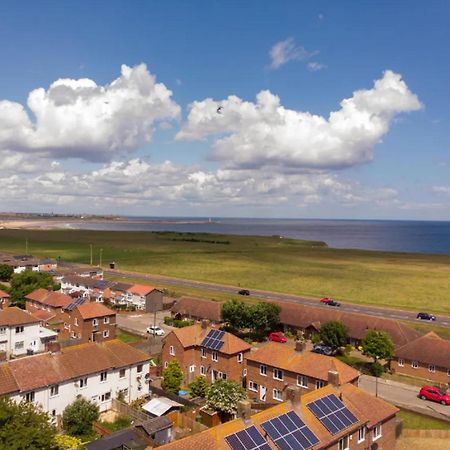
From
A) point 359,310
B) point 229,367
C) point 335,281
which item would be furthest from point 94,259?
point 229,367

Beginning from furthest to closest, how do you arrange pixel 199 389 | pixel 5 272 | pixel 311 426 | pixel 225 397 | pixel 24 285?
pixel 5 272 → pixel 24 285 → pixel 199 389 → pixel 225 397 → pixel 311 426

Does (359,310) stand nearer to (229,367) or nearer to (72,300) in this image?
(229,367)

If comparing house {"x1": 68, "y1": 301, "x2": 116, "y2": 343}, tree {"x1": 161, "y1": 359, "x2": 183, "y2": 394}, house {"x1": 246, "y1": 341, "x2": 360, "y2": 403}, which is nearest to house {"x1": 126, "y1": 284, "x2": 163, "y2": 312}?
house {"x1": 68, "y1": 301, "x2": 116, "y2": 343}

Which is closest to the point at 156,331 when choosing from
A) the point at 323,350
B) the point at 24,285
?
the point at 323,350

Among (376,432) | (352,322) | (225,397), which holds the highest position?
(376,432)

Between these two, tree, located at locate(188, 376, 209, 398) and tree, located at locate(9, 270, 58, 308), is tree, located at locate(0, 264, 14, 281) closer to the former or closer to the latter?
tree, located at locate(9, 270, 58, 308)

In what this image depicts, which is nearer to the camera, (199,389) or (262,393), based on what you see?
(199,389)

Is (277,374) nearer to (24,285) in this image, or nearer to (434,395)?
(434,395)

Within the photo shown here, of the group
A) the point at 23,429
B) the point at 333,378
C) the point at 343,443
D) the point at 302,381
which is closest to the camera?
the point at 23,429
